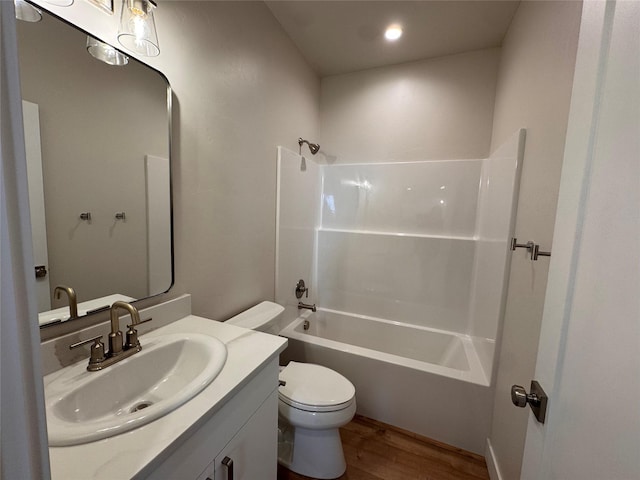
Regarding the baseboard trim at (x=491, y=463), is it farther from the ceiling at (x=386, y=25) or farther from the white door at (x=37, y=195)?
the ceiling at (x=386, y=25)

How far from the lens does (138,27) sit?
950 millimetres

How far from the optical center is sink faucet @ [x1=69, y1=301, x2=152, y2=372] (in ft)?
2.77

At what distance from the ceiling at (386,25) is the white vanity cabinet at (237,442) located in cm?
208

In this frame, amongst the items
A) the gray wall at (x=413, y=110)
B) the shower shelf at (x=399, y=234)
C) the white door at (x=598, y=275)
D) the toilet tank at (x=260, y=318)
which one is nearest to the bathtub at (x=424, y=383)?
the toilet tank at (x=260, y=318)

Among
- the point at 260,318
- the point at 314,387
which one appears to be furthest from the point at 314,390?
the point at 260,318

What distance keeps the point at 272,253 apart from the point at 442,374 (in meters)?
1.36

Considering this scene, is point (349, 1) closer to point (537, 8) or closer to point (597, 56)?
point (537, 8)

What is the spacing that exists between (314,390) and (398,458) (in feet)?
2.22

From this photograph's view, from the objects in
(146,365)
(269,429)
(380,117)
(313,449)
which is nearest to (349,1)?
(380,117)

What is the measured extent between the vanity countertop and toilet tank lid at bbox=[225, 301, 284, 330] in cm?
53

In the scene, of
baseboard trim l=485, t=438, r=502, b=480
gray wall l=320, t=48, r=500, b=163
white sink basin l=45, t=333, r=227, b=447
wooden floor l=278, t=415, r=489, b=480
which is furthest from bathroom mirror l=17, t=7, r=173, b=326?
baseboard trim l=485, t=438, r=502, b=480

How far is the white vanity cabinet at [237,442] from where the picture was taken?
66 cm

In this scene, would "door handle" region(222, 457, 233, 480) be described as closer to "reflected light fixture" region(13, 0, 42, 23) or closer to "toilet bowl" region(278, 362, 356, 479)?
"toilet bowl" region(278, 362, 356, 479)

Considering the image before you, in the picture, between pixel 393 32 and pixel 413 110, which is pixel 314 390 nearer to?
pixel 413 110
